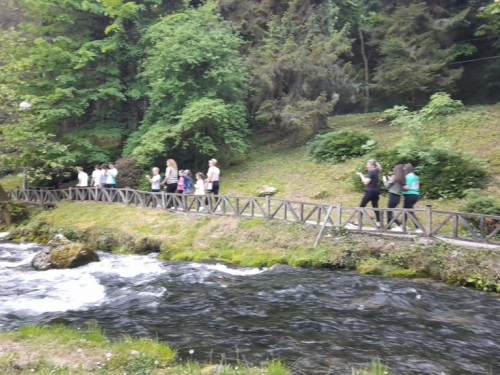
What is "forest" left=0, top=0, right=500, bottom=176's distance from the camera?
21078mm

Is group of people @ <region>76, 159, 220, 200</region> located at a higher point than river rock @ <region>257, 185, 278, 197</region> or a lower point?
higher

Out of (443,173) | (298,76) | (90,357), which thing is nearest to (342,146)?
(298,76)

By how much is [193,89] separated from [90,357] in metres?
18.0

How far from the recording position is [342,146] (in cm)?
2120

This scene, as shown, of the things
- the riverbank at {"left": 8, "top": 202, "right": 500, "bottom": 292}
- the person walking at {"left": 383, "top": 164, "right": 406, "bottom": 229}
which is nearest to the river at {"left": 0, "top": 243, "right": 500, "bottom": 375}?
the riverbank at {"left": 8, "top": 202, "right": 500, "bottom": 292}

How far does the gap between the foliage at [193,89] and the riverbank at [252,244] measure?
17.0 feet

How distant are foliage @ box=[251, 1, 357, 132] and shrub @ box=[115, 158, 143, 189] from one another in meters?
7.47

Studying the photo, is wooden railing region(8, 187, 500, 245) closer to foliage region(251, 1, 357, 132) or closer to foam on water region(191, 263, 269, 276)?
foam on water region(191, 263, 269, 276)

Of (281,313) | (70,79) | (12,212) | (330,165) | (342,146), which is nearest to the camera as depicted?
(281,313)

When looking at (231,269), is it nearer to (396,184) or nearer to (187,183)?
(396,184)

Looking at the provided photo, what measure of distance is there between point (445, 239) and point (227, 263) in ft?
21.3

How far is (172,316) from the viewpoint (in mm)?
8250

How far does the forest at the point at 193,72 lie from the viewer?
2108cm

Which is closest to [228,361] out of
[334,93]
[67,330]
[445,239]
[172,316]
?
[172,316]
